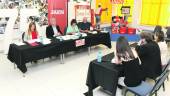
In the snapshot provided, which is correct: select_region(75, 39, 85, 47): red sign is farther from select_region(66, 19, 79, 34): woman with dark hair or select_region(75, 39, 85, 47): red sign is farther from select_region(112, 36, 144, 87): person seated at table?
select_region(112, 36, 144, 87): person seated at table

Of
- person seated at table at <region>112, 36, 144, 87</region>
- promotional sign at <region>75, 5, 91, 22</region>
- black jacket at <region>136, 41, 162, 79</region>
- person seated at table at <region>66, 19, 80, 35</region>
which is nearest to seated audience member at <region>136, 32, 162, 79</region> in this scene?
black jacket at <region>136, 41, 162, 79</region>

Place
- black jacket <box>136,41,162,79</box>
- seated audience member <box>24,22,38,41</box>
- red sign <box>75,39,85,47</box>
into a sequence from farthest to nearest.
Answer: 1. red sign <box>75,39,85,47</box>
2. seated audience member <box>24,22,38,41</box>
3. black jacket <box>136,41,162,79</box>

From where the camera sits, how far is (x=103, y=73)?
288 cm

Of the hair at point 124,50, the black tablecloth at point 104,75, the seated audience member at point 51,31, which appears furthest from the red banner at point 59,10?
the hair at point 124,50

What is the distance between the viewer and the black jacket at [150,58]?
2914mm

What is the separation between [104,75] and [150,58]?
0.84 meters

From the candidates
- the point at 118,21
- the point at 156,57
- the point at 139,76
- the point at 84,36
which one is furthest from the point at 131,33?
the point at 139,76

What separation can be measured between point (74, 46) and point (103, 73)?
2.02 m

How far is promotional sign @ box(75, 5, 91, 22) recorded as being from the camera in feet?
21.8

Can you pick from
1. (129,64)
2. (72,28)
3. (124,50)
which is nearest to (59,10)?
(72,28)

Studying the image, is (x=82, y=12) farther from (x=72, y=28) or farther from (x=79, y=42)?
(x=79, y=42)

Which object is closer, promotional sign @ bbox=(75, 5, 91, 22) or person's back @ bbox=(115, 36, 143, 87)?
person's back @ bbox=(115, 36, 143, 87)

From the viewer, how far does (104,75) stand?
2865 mm

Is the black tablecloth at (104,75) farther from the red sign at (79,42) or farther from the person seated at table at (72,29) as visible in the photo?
the person seated at table at (72,29)
